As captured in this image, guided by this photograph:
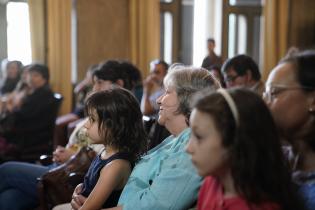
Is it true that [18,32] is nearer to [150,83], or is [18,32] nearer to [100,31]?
[100,31]

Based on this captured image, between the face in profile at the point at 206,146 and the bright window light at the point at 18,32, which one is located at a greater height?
the bright window light at the point at 18,32

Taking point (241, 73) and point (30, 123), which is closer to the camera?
point (241, 73)

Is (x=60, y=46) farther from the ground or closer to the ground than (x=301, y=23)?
closer to the ground

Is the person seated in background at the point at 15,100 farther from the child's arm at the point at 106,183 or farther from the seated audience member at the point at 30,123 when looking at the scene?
the child's arm at the point at 106,183

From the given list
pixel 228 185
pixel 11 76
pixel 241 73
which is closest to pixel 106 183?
pixel 228 185

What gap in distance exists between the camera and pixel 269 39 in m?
7.46

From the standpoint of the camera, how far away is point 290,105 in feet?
4.44

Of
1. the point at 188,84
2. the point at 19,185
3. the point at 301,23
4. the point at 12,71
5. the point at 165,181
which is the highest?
the point at 301,23

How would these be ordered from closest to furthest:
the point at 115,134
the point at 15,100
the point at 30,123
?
the point at 115,134
the point at 30,123
the point at 15,100

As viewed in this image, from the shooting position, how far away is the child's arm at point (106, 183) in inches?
73.2

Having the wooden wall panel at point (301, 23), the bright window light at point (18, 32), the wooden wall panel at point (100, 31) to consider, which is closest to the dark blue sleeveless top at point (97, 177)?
the bright window light at point (18, 32)

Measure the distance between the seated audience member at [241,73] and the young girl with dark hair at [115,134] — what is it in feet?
5.65

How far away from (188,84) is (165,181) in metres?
0.41

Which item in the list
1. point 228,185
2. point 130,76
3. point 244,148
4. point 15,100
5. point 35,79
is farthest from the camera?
point 15,100
